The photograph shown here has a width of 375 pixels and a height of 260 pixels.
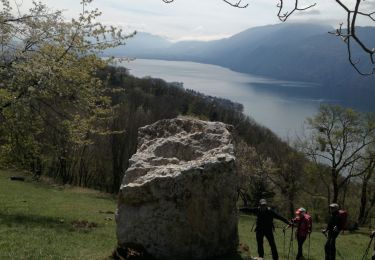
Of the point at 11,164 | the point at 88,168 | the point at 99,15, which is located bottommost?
the point at 88,168

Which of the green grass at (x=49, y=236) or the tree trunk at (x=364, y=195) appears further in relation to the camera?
the tree trunk at (x=364, y=195)

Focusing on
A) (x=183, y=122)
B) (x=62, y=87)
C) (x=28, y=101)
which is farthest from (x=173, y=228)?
(x=62, y=87)

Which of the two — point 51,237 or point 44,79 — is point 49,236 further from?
point 44,79

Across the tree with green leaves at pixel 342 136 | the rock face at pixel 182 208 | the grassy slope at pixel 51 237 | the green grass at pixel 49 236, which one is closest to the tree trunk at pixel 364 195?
the tree with green leaves at pixel 342 136

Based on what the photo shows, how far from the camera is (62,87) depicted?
19.4 metres

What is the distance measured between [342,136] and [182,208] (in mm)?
37412

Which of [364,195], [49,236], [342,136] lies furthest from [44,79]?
[364,195]

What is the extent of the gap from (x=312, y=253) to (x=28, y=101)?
43.3ft

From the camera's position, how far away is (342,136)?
45.5 metres

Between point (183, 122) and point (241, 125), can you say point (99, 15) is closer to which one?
point (183, 122)

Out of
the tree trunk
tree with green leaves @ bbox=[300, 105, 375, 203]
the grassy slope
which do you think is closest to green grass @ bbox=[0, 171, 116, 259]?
the grassy slope

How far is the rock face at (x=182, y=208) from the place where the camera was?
37.6 ft

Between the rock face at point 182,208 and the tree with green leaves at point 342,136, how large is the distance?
3524 centimetres

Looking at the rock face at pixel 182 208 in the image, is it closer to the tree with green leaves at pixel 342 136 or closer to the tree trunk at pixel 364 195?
the tree with green leaves at pixel 342 136
